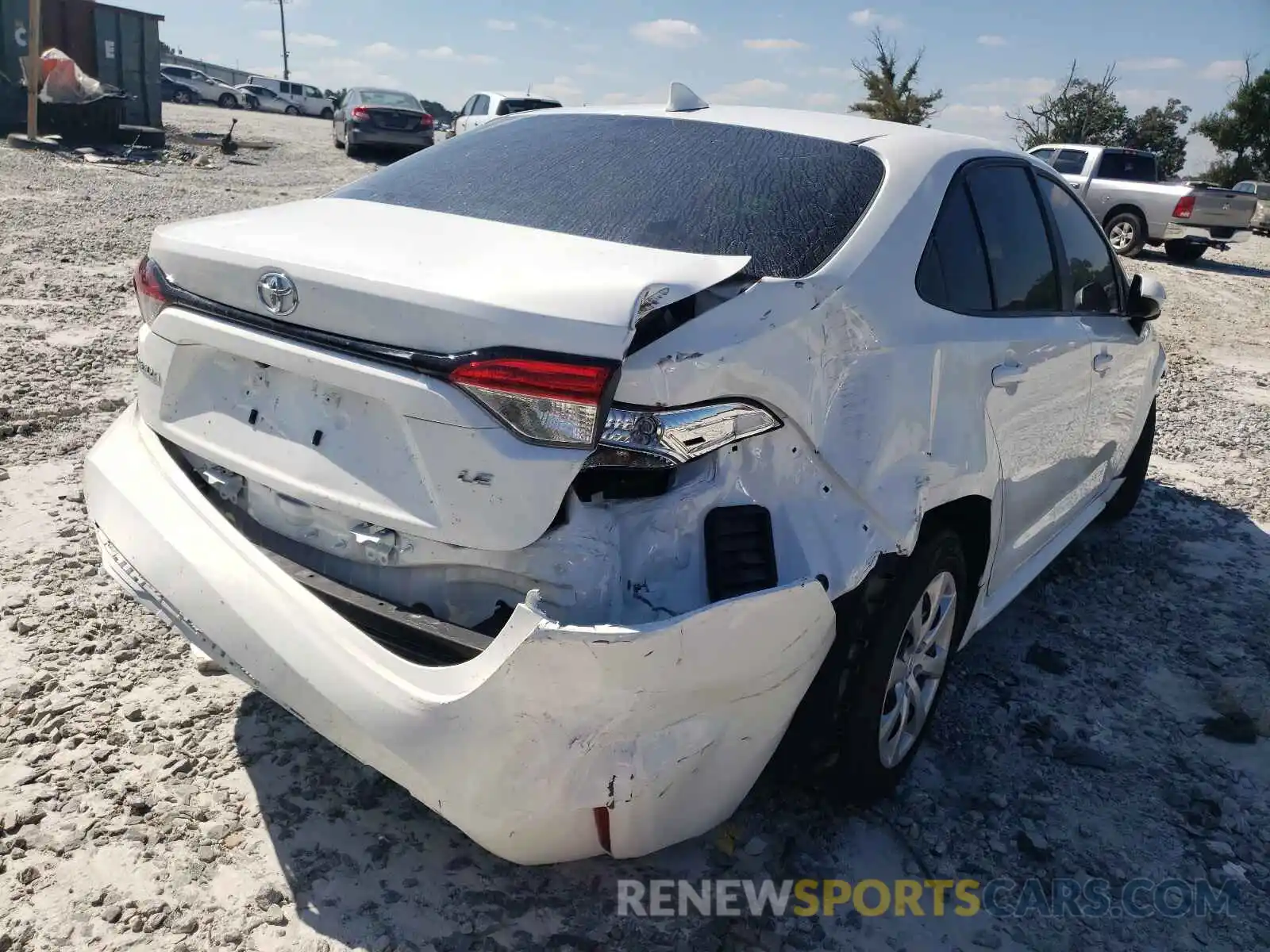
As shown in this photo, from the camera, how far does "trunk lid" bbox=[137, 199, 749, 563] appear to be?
73.2 inches

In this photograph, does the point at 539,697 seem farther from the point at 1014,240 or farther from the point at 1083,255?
the point at 1083,255

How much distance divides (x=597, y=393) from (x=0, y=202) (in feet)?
39.3

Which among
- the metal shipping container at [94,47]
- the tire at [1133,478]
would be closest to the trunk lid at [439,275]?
the tire at [1133,478]

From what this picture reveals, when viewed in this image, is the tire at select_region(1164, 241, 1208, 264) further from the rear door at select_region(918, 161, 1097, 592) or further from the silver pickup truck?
the rear door at select_region(918, 161, 1097, 592)

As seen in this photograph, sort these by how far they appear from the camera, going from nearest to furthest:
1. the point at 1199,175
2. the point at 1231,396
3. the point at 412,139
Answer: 1. the point at 1231,396
2. the point at 412,139
3. the point at 1199,175

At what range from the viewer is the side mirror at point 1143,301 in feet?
13.0

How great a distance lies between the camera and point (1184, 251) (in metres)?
17.2

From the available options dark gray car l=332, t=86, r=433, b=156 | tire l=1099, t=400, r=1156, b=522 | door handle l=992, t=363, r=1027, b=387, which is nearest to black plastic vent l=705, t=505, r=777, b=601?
door handle l=992, t=363, r=1027, b=387

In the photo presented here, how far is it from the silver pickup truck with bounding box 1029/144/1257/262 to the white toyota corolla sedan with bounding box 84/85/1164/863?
1550 centimetres

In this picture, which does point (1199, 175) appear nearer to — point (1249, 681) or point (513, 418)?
point (1249, 681)

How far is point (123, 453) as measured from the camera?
2477mm

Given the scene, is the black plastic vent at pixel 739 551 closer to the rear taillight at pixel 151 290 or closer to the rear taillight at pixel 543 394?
the rear taillight at pixel 543 394

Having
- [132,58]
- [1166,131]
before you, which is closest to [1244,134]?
[1166,131]

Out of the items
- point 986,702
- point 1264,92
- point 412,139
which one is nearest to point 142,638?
point 986,702
